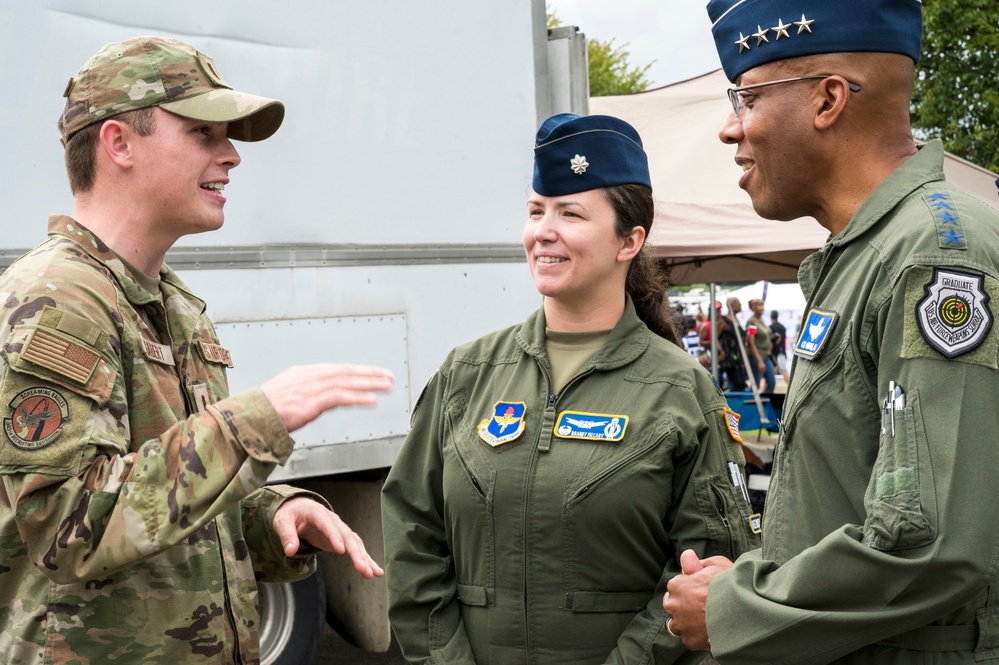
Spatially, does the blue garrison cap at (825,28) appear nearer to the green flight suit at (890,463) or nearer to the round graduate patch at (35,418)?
the green flight suit at (890,463)

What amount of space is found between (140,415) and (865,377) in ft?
4.41

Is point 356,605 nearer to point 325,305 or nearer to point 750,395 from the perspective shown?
point 325,305

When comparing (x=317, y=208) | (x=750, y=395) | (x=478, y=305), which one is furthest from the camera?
(x=750, y=395)

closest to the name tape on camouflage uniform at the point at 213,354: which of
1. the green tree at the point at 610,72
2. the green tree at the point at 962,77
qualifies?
the green tree at the point at 962,77

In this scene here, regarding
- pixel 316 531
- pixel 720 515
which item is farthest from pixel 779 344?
pixel 316 531

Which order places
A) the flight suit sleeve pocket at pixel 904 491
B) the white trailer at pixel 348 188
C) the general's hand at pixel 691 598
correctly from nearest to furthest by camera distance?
the flight suit sleeve pocket at pixel 904 491 → the general's hand at pixel 691 598 → the white trailer at pixel 348 188

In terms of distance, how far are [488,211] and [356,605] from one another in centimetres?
207

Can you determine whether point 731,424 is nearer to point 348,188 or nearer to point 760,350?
point 348,188

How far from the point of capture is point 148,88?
2.20m

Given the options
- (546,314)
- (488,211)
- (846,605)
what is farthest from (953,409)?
(488,211)

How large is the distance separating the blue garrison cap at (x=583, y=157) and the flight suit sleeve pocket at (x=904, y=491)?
1.39 m

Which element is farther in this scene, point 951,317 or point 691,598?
point 691,598

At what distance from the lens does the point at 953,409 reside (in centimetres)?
151

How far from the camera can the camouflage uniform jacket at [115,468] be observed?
1.77 metres
